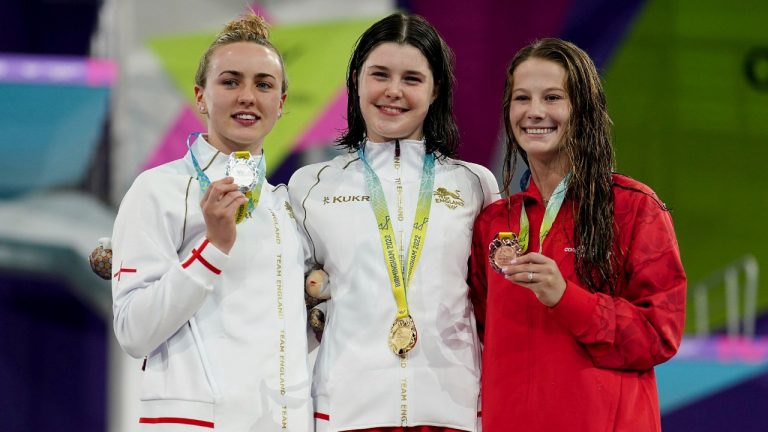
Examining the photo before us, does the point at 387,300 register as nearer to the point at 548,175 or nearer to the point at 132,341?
the point at 548,175

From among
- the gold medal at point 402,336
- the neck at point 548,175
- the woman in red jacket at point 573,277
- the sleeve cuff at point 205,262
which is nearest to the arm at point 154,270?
the sleeve cuff at point 205,262

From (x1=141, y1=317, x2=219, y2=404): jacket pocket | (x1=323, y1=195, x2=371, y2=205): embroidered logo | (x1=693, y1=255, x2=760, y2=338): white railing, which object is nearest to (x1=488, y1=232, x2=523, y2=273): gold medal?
(x1=323, y1=195, x2=371, y2=205): embroidered logo

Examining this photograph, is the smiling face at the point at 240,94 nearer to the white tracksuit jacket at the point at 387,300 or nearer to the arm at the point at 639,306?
the white tracksuit jacket at the point at 387,300

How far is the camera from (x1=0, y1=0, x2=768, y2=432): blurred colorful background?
5.80 meters

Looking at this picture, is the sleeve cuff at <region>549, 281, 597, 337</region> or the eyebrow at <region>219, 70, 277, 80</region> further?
the eyebrow at <region>219, 70, 277, 80</region>

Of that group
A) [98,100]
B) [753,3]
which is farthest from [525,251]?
[753,3]

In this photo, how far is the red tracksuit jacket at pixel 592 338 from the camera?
233 cm

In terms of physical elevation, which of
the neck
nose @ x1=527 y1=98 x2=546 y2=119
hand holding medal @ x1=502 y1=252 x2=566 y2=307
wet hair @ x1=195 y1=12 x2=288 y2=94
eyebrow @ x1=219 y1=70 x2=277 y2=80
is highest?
wet hair @ x1=195 y1=12 x2=288 y2=94

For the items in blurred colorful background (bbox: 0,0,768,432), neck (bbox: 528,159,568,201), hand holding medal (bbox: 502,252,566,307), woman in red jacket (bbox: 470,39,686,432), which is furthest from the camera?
blurred colorful background (bbox: 0,0,768,432)

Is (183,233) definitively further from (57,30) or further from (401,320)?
(57,30)

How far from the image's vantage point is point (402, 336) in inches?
97.4

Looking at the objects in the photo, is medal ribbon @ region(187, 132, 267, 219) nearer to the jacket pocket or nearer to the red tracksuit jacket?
the jacket pocket

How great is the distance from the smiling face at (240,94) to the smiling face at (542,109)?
65 cm

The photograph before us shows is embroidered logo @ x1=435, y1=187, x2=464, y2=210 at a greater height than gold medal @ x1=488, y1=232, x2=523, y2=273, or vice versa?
embroidered logo @ x1=435, y1=187, x2=464, y2=210
